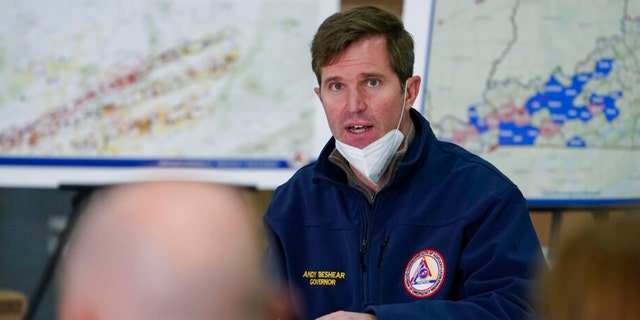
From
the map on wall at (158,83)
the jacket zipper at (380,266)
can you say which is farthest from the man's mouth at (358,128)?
the map on wall at (158,83)

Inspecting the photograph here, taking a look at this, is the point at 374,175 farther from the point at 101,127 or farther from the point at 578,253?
the point at 101,127

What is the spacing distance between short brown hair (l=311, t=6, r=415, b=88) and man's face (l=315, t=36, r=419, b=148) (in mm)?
16

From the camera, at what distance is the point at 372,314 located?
1942mm

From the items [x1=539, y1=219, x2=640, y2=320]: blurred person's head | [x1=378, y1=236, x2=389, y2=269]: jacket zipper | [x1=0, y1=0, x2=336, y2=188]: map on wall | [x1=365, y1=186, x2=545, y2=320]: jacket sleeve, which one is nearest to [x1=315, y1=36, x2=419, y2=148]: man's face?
[x1=378, y1=236, x2=389, y2=269]: jacket zipper

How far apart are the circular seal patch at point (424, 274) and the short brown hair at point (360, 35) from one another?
20.2 inches

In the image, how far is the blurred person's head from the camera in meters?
0.79

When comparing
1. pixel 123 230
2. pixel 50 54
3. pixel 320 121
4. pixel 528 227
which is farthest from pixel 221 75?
pixel 123 230

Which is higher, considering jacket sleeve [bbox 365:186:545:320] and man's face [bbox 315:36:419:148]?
man's face [bbox 315:36:419:148]

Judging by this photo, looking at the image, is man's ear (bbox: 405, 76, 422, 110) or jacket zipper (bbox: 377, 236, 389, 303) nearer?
jacket zipper (bbox: 377, 236, 389, 303)

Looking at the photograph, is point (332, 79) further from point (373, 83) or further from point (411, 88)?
point (411, 88)

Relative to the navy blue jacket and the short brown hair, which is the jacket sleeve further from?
the short brown hair

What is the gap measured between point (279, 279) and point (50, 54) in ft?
6.12

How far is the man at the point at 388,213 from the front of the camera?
204 cm

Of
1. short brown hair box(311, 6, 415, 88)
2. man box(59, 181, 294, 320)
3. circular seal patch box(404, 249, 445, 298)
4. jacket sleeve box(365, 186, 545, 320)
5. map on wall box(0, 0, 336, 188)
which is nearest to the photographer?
man box(59, 181, 294, 320)
